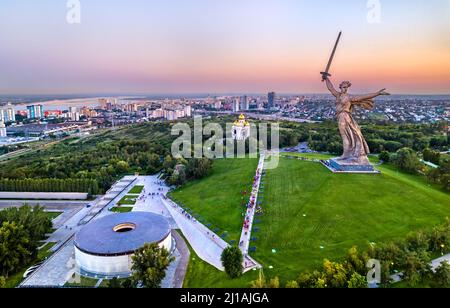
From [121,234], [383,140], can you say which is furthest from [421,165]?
[121,234]

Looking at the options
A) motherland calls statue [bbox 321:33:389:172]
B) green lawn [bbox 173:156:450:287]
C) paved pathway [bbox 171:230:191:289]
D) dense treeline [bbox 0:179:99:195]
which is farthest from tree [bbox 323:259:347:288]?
dense treeline [bbox 0:179:99:195]

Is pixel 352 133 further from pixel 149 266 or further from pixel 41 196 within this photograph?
pixel 41 196

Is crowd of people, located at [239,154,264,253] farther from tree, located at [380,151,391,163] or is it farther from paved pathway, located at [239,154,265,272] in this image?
tree, located at [380,151,391,163]

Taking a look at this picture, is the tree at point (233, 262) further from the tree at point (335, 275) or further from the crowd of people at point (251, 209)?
the tree at point (335, 275)

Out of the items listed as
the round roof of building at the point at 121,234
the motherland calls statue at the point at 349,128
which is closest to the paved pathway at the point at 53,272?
the round roof of building at the point at 121,234

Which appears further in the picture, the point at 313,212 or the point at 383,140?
the point at 383,140
